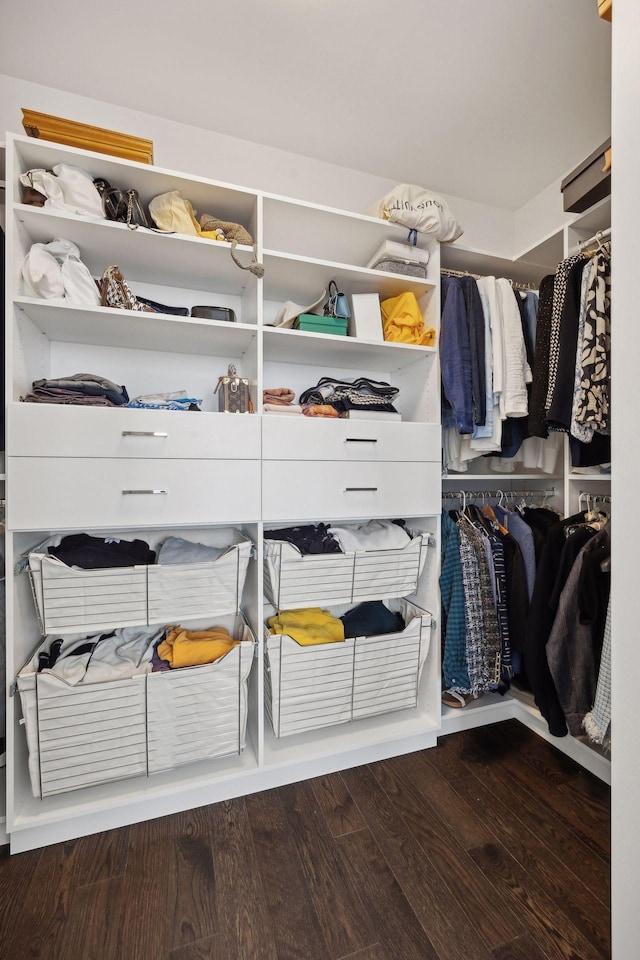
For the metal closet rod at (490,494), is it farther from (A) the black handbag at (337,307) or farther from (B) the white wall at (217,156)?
(B) the white wall at (217,156)

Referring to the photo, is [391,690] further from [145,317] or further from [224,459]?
[145,317]

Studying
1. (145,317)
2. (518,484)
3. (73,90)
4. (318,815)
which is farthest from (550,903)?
(73,90)

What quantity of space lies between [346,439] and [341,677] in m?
0.91

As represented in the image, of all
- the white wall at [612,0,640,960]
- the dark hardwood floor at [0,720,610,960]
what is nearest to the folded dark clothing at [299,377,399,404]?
the white wall at [612,0,640,960]

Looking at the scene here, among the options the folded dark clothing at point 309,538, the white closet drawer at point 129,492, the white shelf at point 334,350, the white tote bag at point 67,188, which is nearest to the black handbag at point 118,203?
the white tote bag at point 67,188

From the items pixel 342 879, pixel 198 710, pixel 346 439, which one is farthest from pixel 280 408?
pixel 342 879

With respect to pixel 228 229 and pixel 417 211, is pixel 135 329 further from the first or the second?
pixel 417 211

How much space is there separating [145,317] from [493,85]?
1586 mm

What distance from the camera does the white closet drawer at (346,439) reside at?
4.95ft

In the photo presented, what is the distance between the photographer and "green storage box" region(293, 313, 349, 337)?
1656 mm

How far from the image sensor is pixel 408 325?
1757mm

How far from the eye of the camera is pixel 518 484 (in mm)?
2381

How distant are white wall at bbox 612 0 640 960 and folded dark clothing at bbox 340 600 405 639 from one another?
46.0 inches

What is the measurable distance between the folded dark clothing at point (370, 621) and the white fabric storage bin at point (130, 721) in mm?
489
